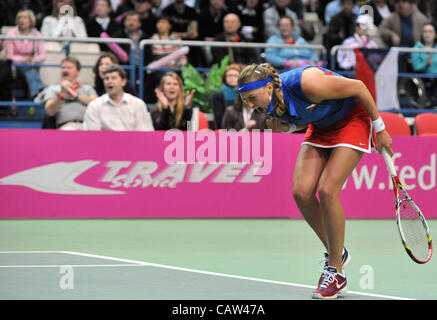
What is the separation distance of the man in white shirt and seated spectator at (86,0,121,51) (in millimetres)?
A: 3090

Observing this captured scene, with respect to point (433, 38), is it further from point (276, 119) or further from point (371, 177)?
point (276, 119)

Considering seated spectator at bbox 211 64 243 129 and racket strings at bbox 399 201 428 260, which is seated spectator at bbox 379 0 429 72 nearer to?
seated spectator at bbox 211 64 243 129

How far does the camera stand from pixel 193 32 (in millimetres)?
15617

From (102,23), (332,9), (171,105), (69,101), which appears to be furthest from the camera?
(332,9)

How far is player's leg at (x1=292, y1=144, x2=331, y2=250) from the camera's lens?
6.36 meters

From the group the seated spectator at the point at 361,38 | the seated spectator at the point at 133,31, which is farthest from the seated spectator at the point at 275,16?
the seated spectator at the point at 133,31

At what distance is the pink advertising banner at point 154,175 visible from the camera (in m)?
11.4

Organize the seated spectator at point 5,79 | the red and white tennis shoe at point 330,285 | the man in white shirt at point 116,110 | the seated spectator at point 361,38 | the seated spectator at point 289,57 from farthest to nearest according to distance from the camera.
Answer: the seated spectator at point 361,38
the seated spectator at point 289,57
the seated spectator at point 5,79
the man in white shirt at point 116,110
the red and white tennis shoe at point 330,285

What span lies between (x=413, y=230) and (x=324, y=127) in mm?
1169

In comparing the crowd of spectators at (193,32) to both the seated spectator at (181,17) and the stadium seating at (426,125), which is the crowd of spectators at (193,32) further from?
the stadium seating at (426,125)

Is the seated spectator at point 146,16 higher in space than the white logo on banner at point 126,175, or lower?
higher

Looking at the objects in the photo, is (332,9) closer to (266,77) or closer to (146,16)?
(146,16)

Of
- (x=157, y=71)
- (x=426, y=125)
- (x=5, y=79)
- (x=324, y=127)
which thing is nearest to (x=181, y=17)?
(x=157, y=71)

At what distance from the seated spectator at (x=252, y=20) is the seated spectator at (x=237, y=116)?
359 cm
